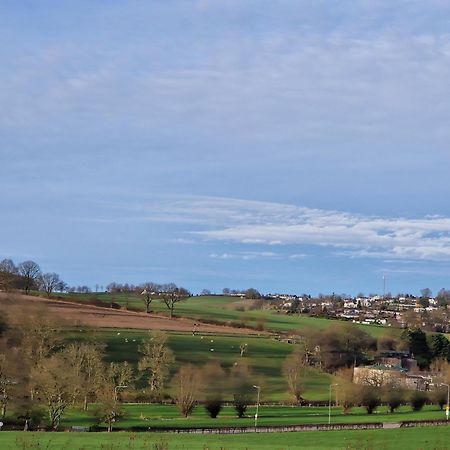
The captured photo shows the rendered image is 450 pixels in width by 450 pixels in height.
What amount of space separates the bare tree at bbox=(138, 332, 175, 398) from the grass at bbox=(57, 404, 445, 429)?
8.75m

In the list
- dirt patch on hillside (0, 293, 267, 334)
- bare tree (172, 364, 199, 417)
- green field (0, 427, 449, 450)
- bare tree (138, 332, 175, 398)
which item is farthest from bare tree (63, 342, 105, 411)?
dirt patch on hillside (0, 293, 267, 334)

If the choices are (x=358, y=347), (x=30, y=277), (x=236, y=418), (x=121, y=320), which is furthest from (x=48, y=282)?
(x=236, y=418)

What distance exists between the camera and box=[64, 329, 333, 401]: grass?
122000mm

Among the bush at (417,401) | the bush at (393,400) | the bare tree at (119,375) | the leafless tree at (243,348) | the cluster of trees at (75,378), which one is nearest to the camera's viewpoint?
the cluster of trees at (75,378)

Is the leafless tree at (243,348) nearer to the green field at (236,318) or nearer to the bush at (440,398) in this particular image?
the green field at (236,318)

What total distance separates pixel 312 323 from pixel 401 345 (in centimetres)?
2583

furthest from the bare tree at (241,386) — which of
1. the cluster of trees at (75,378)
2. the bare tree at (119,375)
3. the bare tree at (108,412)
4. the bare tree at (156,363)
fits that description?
the bare tree at (108,412)

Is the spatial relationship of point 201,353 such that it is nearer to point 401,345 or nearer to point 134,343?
point 134,343

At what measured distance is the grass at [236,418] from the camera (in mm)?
77438

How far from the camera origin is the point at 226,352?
14088 centimetres

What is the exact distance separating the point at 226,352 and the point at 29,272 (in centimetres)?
5988

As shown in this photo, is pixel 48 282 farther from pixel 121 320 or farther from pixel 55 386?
pixel 55 386

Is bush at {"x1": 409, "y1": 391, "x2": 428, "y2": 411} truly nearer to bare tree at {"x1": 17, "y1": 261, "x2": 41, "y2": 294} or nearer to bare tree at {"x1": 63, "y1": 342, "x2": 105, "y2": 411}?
bare tree at {"x1": 63, "y1": 342, "x2": 105, "y2": 411}

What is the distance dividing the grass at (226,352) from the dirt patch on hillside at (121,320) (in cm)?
319
